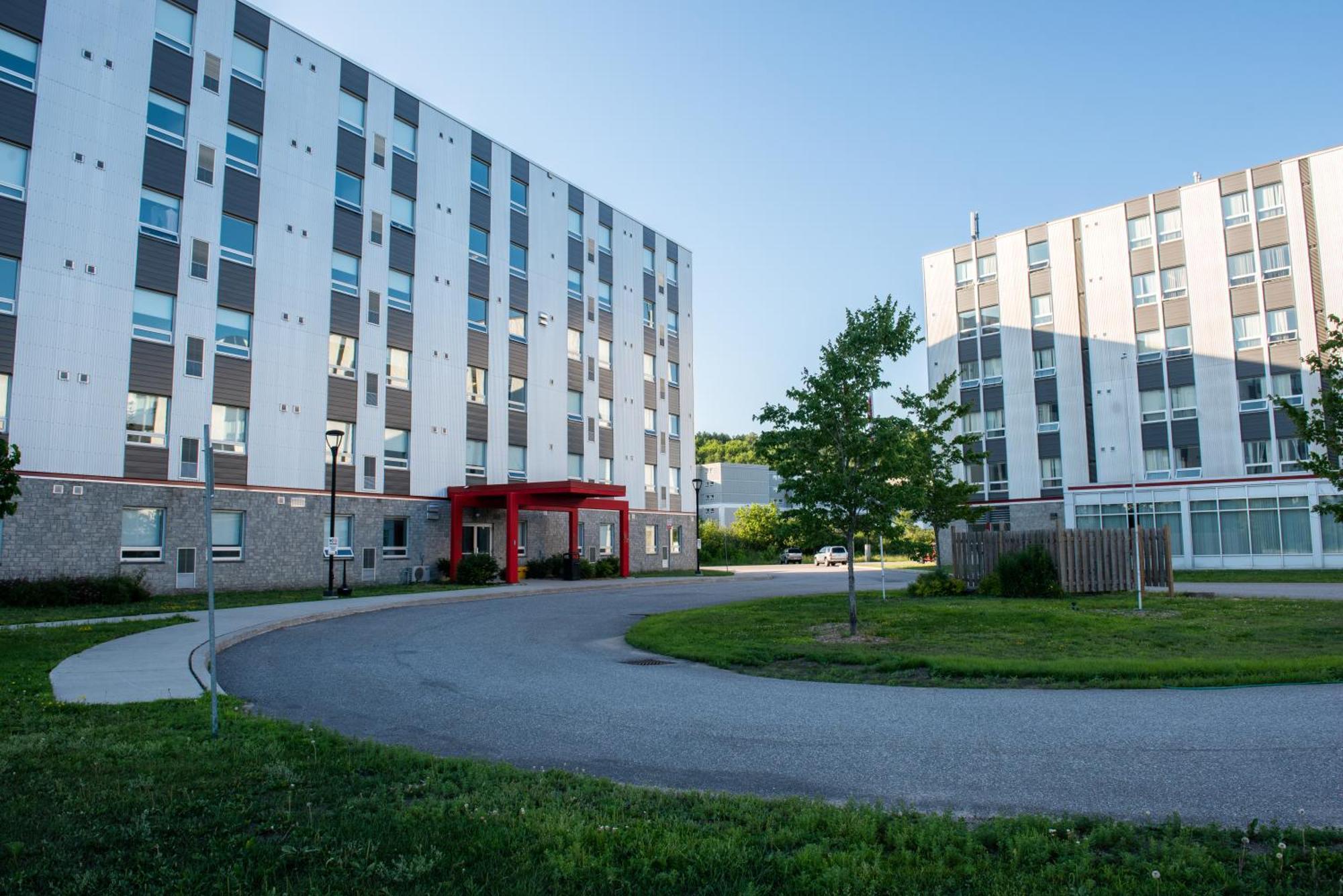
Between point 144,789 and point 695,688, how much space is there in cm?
637

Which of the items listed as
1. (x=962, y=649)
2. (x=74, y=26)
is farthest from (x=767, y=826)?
(x=74, y=26)

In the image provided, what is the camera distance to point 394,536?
3434 centimetres

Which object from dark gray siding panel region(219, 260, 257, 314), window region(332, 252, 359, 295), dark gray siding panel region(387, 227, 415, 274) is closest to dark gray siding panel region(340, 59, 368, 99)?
dark gray siding panel region(387, 227, 415, 274)

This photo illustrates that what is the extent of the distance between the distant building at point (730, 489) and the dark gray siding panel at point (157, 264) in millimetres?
62807

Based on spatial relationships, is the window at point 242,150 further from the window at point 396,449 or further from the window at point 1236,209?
the window at point 1236,209

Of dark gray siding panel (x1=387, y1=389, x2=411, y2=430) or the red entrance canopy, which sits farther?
the red entrance canopy

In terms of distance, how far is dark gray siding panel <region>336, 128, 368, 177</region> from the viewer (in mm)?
33594

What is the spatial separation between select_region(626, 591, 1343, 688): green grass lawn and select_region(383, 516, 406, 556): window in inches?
646

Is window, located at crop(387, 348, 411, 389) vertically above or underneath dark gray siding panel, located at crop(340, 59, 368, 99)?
underneath

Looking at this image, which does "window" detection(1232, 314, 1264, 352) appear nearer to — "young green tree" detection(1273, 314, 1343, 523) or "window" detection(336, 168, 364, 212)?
"young green tree" detection(1273, 314, 1343, 523)

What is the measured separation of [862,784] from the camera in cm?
655

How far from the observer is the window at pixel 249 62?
30375mm

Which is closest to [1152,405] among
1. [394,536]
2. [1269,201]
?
[1269,201]

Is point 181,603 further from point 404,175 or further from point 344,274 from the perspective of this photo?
point 404,175
